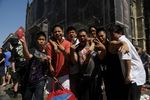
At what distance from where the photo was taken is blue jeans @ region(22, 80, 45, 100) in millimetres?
5105

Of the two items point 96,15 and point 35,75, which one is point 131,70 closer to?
point 35,75

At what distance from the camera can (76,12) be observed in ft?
109

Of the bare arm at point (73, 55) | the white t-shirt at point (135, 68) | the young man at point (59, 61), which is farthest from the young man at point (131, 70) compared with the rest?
the young man at point (59, 61)

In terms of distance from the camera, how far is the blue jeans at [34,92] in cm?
511

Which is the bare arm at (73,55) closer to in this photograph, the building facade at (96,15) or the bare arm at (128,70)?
the bare arm at (128,70)

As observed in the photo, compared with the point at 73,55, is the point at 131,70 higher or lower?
lower

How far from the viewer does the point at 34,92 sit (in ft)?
16.9

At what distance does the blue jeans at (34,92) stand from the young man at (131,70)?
137cm

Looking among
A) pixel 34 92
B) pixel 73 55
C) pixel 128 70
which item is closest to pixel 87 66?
pixel 73 55

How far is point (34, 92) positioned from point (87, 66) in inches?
37.8

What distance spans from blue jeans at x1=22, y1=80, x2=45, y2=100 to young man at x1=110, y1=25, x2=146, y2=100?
137cm

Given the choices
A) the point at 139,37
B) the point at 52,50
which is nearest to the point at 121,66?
the point at 52,50

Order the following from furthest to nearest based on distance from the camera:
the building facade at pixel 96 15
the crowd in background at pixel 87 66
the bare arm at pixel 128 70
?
the building facade at pixel 96 15
the crowd in background at pixel 87 66
the bare arm at pixel 128 70

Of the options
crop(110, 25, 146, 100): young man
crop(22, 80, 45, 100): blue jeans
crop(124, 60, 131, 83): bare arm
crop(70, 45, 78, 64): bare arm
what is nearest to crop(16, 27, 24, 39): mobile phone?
crop(70, 45, 78, 64): bare arm
